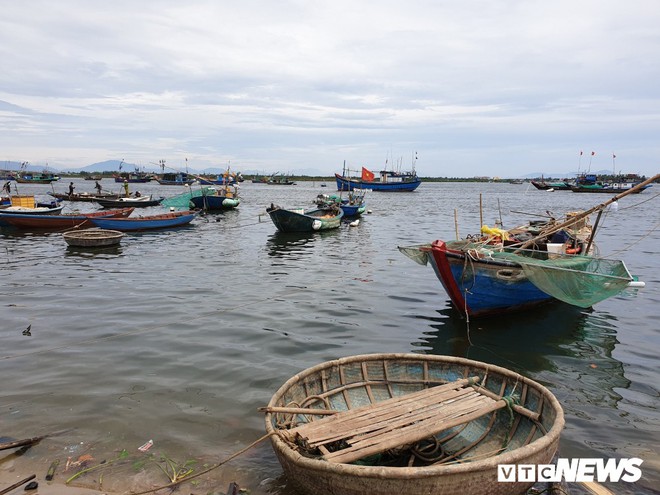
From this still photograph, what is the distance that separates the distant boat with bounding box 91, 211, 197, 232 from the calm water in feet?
21.4

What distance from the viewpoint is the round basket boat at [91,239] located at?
63.9ft

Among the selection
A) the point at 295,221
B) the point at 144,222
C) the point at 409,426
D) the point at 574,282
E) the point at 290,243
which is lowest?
Answer: the point at 290,243

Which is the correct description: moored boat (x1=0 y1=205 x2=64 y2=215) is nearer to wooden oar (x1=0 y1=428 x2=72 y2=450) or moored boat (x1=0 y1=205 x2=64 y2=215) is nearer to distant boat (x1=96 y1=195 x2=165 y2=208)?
distant boat (x1=96 y1=195 x2=165 y2=208)

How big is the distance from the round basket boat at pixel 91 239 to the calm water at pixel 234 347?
1852mm

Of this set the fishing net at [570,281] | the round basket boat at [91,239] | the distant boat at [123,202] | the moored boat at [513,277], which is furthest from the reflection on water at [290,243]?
the distant boat at [123,202]

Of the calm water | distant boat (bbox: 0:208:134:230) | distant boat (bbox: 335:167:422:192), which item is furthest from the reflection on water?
distant boat (bbox: 335:167:422:192)

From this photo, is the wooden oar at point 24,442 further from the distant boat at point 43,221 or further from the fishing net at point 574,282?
the distant boat at point 43,221

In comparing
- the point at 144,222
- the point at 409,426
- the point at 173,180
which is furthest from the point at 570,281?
the point at 173,180

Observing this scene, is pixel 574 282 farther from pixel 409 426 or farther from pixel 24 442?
pixel 24 442

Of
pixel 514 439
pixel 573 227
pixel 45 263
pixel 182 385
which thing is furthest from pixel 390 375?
pixel 45 263

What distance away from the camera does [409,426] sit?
4.71 metres

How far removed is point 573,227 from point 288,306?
9603 mm

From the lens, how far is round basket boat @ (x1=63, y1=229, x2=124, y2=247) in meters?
19.5

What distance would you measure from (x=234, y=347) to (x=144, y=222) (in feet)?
64.2
